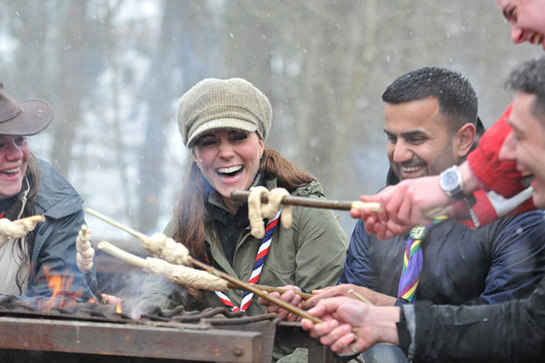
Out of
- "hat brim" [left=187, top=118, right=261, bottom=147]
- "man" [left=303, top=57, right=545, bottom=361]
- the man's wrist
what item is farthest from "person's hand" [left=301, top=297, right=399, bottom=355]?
"hat brim" [left=187, top=118, right=261, bottom=147]

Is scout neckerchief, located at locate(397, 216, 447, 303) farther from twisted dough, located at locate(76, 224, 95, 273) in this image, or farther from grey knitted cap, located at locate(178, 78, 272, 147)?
twisted dough, located at locate(76, 224, 95, 273)

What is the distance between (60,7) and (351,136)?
7.33 metres

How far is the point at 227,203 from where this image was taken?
4.33 meters

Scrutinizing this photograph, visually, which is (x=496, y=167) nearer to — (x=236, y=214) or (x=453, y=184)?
(x=453, y=184)

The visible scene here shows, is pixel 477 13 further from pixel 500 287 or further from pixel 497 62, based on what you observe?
pixel 500 287

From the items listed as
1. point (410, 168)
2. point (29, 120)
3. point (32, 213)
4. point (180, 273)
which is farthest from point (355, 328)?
point (29, 120)

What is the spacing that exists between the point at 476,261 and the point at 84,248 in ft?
6.50

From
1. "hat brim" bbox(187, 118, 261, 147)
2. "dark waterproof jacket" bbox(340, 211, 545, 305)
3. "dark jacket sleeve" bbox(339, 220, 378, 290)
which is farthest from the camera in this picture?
"hat brim" bbox(187, 118, 261, 147)

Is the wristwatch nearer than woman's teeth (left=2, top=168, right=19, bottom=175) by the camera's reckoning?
Yes

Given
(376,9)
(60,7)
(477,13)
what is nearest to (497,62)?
(477,13)

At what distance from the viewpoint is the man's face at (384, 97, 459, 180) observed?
3.78 meters

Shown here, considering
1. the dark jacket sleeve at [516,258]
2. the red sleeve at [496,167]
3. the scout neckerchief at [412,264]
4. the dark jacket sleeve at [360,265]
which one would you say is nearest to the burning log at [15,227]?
the dark jacket sleeve at [360,265]

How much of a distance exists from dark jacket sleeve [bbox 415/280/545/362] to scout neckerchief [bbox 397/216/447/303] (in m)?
0.66

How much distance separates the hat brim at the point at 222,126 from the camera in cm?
412
